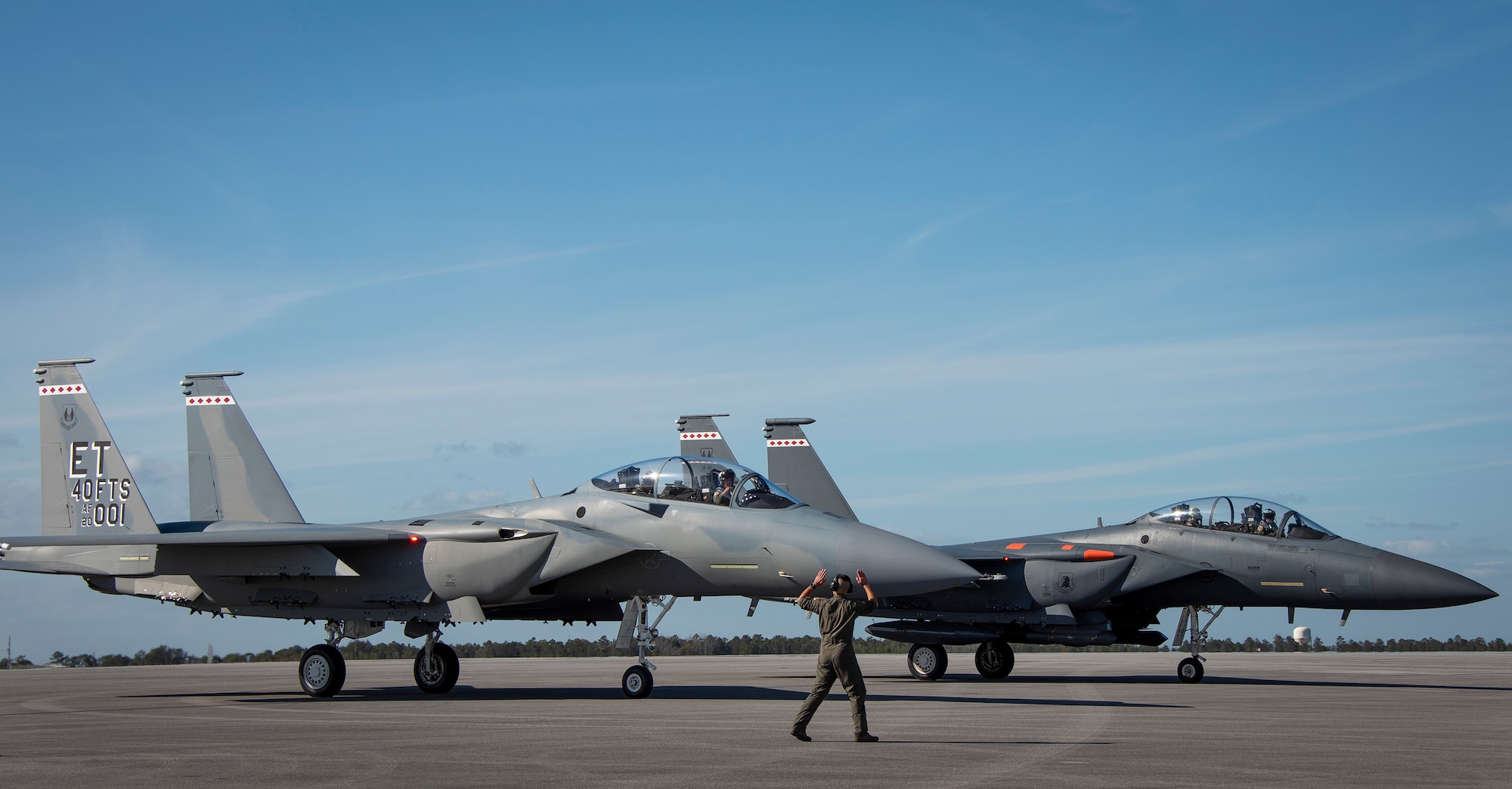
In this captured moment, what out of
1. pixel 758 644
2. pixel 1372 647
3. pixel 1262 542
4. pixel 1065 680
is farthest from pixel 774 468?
pixel 1372 647

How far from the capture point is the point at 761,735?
10.0m

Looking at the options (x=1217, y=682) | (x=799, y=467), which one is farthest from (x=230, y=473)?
(x=1217, y=682)

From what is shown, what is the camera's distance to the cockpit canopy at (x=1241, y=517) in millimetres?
19109

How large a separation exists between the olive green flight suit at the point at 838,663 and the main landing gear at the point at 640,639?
4690mm

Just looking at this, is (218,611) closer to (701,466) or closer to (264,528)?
(264,528)

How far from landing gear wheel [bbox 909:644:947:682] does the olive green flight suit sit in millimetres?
10444

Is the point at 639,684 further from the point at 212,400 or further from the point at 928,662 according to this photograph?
the point at 212,400

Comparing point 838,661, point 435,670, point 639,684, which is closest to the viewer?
point 838,661

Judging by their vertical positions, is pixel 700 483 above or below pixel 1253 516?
above

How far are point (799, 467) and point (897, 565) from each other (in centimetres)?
1121

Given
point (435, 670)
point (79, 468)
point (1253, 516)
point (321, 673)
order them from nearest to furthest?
point (321, 673), point (435, 670), point (79, 468), point (1253, 516)

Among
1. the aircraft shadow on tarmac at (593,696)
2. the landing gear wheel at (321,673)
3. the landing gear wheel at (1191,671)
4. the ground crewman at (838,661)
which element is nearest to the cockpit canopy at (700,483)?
the aircraft shadow on tarmac at (593,696)

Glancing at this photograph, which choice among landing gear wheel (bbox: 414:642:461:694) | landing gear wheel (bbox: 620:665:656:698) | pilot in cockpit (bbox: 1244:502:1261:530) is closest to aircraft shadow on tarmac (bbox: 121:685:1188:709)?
landing gear wheel (bbox: 414:642:461:694)

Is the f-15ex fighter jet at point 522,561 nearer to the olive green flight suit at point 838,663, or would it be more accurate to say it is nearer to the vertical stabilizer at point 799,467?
the olive green flight suit at point 838,663
